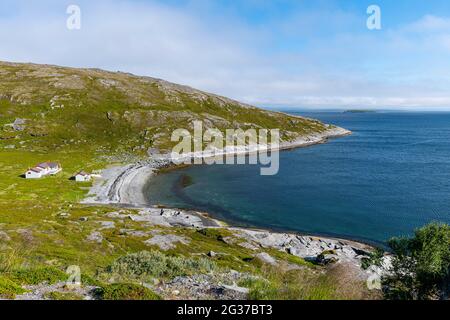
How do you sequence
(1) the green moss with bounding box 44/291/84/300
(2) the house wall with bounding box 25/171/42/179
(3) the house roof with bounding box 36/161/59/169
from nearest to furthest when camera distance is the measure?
(1) the green moss with bounding box 44/291/84/300 < (2) the house wall with bounding box 25/171/42/179 < (3) the house roof with bounding box 36/161/59/169

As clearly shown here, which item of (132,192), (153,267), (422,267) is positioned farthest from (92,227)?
(422,267)

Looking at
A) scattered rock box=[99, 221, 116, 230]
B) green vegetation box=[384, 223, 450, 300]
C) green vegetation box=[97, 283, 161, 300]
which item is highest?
green vegetation box=[97, 283, 161, 300]

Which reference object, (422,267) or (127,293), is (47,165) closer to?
(127,293)

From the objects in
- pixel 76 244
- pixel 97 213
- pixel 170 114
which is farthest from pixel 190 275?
pixel 170 114

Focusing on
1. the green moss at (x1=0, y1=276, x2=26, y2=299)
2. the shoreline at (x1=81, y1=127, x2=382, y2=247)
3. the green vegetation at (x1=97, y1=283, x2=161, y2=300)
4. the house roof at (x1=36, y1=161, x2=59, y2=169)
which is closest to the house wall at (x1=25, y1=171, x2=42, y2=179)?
the house roof at (x1=36, y1=161, x2=59, y2=169)

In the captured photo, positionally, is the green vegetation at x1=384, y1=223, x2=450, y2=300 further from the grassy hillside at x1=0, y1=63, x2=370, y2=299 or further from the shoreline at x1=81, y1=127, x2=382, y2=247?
the shoreline at x1=81, y1=127, x2=382, y2=247

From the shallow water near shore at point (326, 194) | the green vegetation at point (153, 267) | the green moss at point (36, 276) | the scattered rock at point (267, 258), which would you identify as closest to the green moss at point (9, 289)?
the green moss at point (36, 276)

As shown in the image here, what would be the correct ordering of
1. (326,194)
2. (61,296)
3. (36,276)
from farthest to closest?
(326,194) < (36,276) < (61,296)
